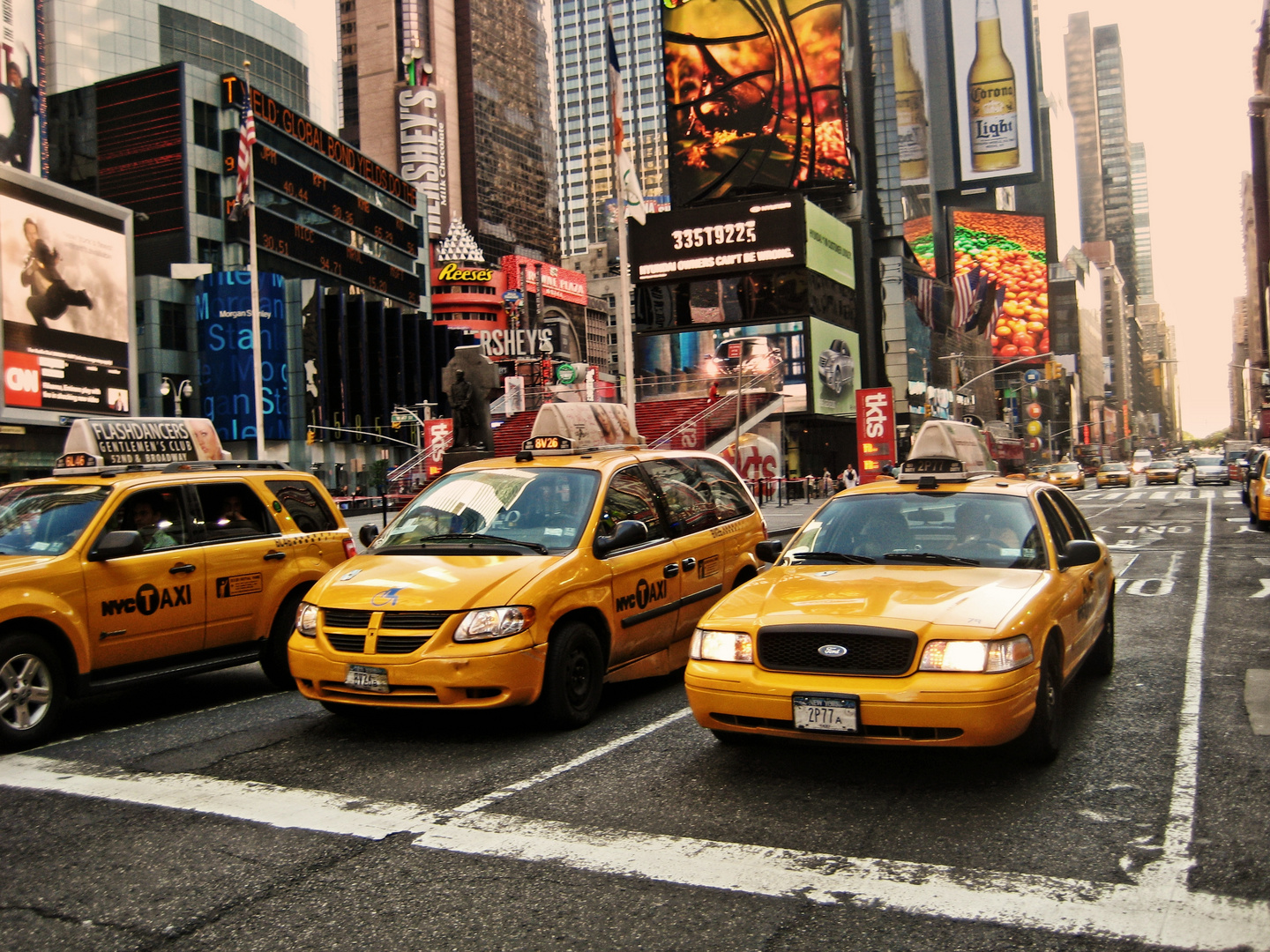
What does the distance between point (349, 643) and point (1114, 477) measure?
54660 mm

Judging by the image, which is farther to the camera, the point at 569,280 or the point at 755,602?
the point at 569,280

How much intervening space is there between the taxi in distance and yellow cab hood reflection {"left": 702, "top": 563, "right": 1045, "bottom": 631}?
0.01m

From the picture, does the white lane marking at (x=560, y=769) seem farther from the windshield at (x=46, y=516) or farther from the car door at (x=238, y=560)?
the windshield at (x=46, y=516)

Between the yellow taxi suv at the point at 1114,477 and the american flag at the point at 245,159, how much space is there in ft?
144

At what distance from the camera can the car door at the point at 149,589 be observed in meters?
7.44

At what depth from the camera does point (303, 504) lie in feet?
30.9

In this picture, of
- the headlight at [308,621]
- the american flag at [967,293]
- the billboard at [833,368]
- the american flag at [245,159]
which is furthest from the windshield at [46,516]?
the american flag at [967,293]

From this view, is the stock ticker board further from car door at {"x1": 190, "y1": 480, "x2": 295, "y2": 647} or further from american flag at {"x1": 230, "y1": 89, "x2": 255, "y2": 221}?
car door at {"x1": 190, "y1": 480, "x2": 295, "y2": 647}

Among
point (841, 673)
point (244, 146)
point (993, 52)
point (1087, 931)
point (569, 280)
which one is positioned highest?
point (993, 52)

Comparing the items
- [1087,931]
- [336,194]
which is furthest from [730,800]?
[336,194]

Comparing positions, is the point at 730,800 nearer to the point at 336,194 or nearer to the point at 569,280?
the point at 336,194

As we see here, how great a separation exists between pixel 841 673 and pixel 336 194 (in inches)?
3183

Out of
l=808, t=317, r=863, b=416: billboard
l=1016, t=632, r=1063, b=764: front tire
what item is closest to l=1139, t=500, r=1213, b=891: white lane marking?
l=1016, t=632, r=1063, b=764: front tire

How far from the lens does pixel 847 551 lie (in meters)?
6.72
